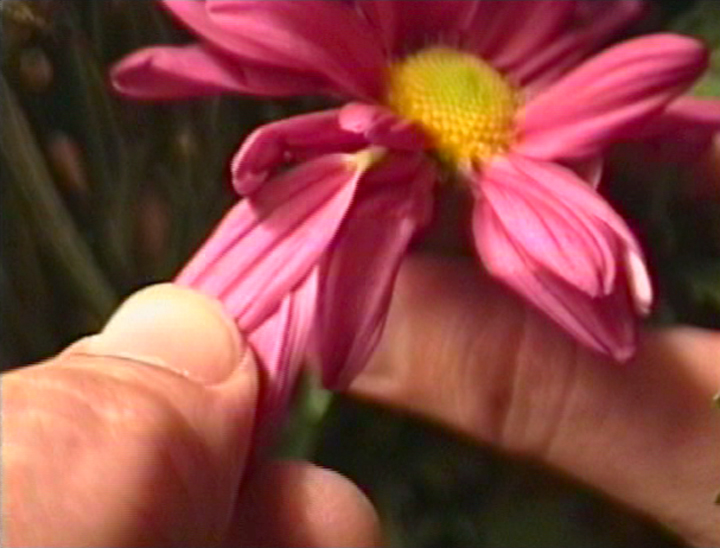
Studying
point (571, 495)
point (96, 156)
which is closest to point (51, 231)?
point (96, 156)

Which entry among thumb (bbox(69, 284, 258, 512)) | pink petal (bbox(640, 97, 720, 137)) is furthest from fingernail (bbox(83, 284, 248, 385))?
pink petal (bbox(640, 97, 720, 137))

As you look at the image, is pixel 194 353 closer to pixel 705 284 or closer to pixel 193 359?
pixel 193 359

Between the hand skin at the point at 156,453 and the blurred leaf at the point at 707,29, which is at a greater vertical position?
→ the blurred leaf at the point at 707,29

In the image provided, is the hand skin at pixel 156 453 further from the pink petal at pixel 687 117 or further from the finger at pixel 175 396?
the pink petal at pixel 687 117

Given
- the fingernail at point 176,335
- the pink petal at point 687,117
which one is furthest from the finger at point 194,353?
the pink petal at point 687,117

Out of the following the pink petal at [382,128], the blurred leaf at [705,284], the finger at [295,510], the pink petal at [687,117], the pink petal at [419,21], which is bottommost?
the finger at [295,510]

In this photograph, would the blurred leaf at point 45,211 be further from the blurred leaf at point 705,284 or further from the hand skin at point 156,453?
the blurred leaf at point 705,284

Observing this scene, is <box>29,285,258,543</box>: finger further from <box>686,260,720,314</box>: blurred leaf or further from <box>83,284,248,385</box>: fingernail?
<box>686,260,720,314</box>: blurred leaf
